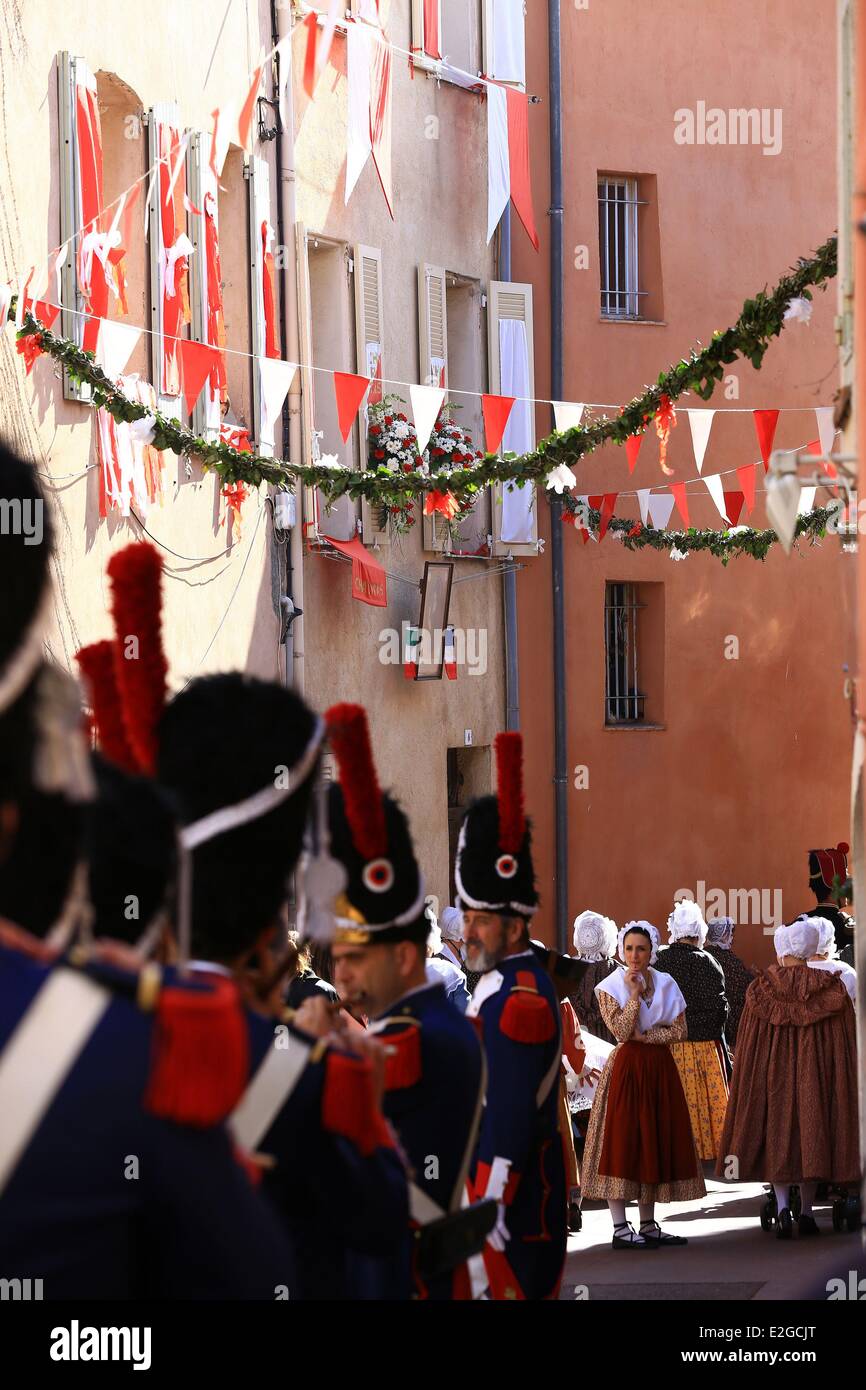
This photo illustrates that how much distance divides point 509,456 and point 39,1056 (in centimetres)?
954

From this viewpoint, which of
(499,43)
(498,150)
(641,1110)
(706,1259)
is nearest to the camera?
(706,1259)

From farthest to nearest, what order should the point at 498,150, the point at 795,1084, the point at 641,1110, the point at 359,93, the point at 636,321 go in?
the point at 636,321 < the point at 498,150 < the point at 359,93 < the point at 795,1084 < the point at 641,1110

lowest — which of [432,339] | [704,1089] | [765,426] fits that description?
[704,1089]

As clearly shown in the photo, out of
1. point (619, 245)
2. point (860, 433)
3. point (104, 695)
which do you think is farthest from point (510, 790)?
point (619, 245)

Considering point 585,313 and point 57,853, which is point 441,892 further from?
point 57,853

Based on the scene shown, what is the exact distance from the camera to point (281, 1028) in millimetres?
3006

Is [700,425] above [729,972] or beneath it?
above

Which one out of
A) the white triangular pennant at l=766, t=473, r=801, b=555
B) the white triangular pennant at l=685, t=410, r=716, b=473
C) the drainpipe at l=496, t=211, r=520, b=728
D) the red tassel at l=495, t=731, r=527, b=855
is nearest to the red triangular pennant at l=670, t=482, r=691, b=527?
the drainpipe at l=496, t=211, r=520, b=728

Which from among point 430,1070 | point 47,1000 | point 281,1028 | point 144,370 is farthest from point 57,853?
point 144,370

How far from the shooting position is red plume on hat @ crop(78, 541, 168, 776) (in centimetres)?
320

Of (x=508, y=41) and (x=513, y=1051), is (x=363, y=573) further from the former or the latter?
(x=513, y=1051)

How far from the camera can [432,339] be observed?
57.7 feet

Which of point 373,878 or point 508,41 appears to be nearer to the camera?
point 373,878

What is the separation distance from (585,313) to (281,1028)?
16.8 meters
